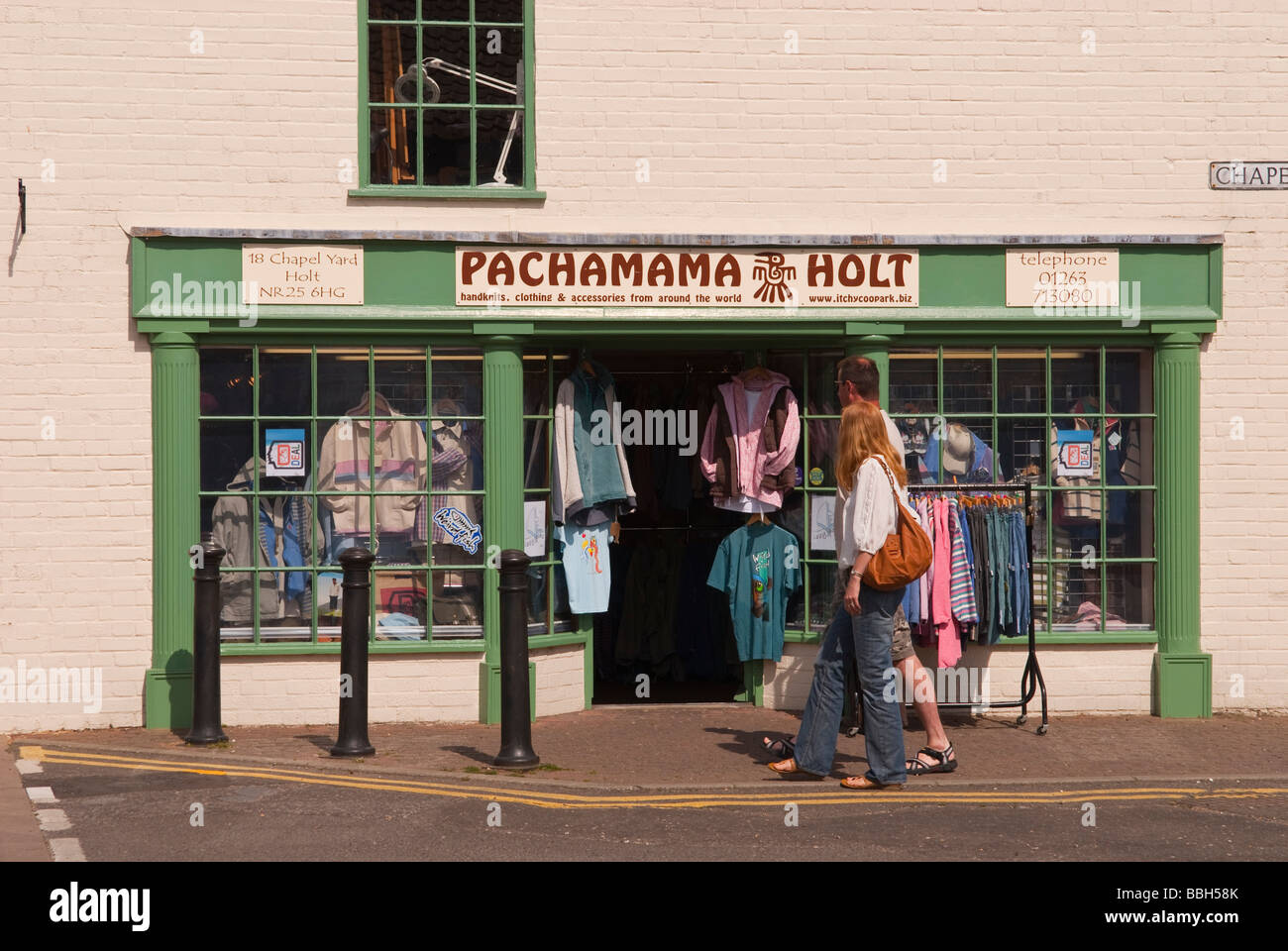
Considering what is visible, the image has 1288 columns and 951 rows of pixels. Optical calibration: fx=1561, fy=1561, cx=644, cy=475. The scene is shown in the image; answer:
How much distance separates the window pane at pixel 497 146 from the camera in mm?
10297

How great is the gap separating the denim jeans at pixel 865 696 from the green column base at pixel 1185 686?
3.06 meters

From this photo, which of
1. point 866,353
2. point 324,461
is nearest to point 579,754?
point 324,461

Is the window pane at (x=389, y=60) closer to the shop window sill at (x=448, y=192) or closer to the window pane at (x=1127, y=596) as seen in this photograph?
the shop window sill at (x=448, y=192)

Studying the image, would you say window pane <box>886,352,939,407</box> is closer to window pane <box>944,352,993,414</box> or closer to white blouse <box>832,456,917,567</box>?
Answer: window pane <box>944,352,993,414</box>

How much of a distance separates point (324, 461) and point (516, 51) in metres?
2.98

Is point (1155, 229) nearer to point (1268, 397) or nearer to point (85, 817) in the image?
point (1268, 397)

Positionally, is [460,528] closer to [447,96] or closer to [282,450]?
[282,450]

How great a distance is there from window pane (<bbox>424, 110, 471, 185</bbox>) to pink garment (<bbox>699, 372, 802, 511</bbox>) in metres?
2.30

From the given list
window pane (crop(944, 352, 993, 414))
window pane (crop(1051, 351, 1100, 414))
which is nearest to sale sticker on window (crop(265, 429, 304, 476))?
window pane (crop(944, 352, 993, 414))

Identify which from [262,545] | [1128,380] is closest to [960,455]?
[1128,380]

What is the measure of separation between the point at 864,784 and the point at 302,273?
15.7ft

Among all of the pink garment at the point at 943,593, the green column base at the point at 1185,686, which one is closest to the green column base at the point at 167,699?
the pink garment at the point at 943,593

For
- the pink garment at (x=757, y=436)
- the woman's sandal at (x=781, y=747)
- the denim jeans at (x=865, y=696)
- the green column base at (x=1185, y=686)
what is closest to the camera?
the denim jeans at (x=865, y=696)

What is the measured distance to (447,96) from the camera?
1028 centimetres
